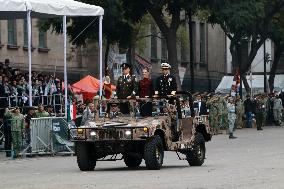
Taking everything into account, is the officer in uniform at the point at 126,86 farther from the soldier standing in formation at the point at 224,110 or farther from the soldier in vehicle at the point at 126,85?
the soldier standing in formation at the point at 224,110

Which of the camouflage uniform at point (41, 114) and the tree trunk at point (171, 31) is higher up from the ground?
the tree trunk at point (171, 31)

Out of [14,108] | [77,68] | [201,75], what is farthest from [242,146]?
[201,75]

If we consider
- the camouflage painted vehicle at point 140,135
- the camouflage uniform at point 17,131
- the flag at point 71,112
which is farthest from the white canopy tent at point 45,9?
the camouflage painted vehicle at point 140,135

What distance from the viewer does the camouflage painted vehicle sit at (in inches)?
867

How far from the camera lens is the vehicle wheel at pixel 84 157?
2244 cm

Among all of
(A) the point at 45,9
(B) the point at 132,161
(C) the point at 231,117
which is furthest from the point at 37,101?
(B) the point at 132,161

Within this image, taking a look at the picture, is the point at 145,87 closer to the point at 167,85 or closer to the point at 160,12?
the point at 167,85

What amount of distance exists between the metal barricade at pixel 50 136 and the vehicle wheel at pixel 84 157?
27.2 feet

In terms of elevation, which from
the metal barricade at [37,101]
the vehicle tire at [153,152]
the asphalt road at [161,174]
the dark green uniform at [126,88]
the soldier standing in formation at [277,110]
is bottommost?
the asphalt road at [161,174]

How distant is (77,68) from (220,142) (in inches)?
978

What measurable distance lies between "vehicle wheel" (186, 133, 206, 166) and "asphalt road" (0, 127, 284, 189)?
0.62 ft

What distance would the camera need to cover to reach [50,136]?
31141 mm

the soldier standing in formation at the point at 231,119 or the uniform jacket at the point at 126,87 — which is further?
the soldier standing in formation at the point at 231,119

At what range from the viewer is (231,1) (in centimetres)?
4956
